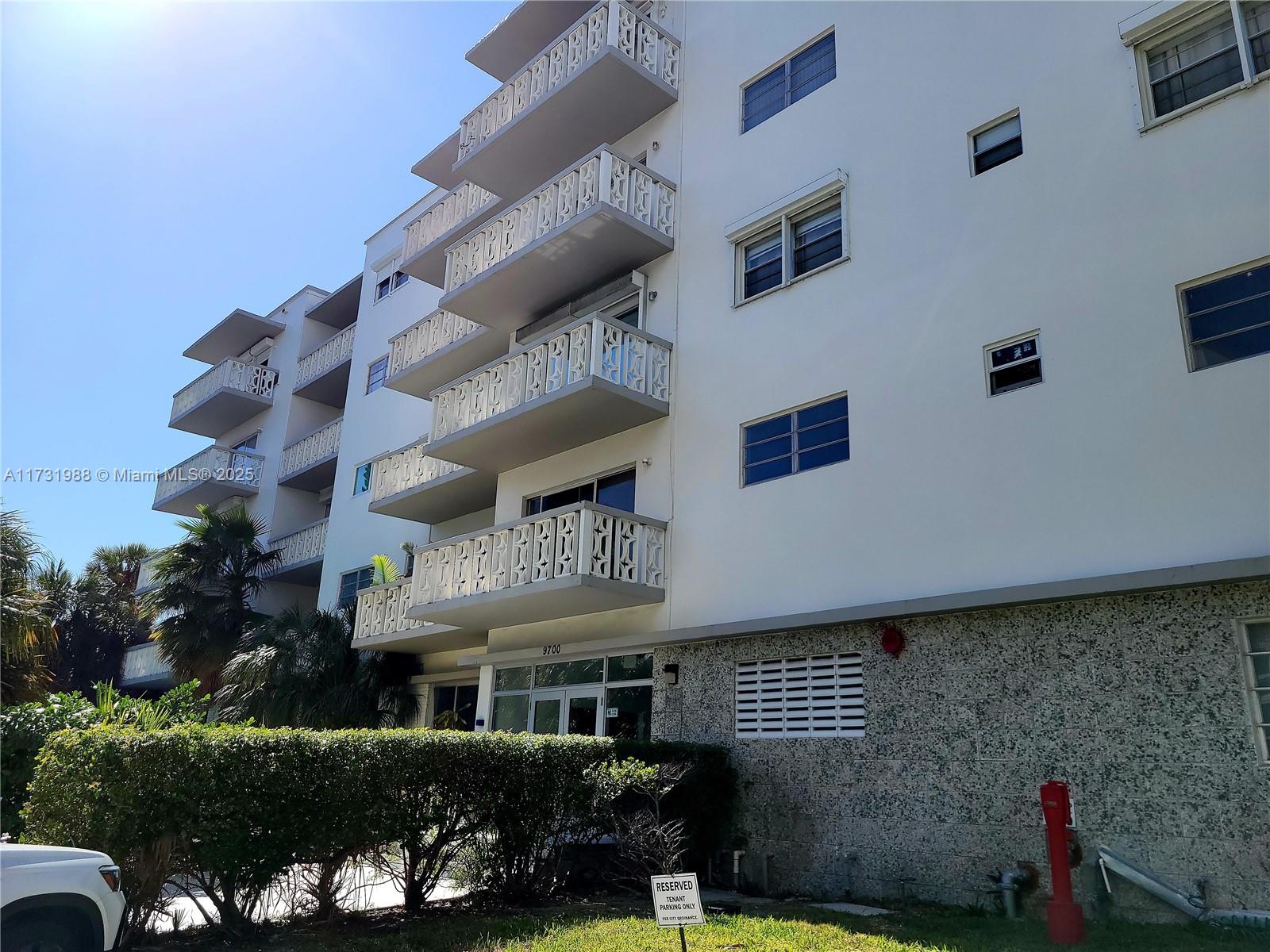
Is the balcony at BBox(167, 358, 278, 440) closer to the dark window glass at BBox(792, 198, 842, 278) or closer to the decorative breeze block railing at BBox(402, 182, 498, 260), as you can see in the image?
the decorative breeze block railing at BBox(402, 182, 498, 260)

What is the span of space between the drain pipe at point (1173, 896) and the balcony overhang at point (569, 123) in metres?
13.9

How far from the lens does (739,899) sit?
10859 mm

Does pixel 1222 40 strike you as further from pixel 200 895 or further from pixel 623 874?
pixel 200 895

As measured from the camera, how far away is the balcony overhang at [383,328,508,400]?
19469mm

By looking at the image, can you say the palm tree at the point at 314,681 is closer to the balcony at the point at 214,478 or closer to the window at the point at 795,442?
the window at the point at 795,442

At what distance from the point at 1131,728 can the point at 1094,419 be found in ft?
10.2

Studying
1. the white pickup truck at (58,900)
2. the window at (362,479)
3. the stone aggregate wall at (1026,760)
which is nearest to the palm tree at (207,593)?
the window at (362,479)

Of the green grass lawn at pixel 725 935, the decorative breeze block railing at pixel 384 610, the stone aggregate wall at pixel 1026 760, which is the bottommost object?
the green grass lawn at pixel 725 935

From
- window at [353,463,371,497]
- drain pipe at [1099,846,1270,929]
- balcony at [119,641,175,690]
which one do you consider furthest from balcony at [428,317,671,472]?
balcony at [119,641,175,690]

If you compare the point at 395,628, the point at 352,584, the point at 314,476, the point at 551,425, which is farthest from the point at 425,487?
the point at 314,476

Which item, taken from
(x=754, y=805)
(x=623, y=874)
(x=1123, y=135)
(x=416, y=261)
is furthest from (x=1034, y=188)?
(x=416, y=261)

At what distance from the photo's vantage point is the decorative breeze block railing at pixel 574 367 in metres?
14.6

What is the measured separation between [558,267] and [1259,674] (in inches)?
489

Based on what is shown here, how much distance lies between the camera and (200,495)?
32.9 meters
